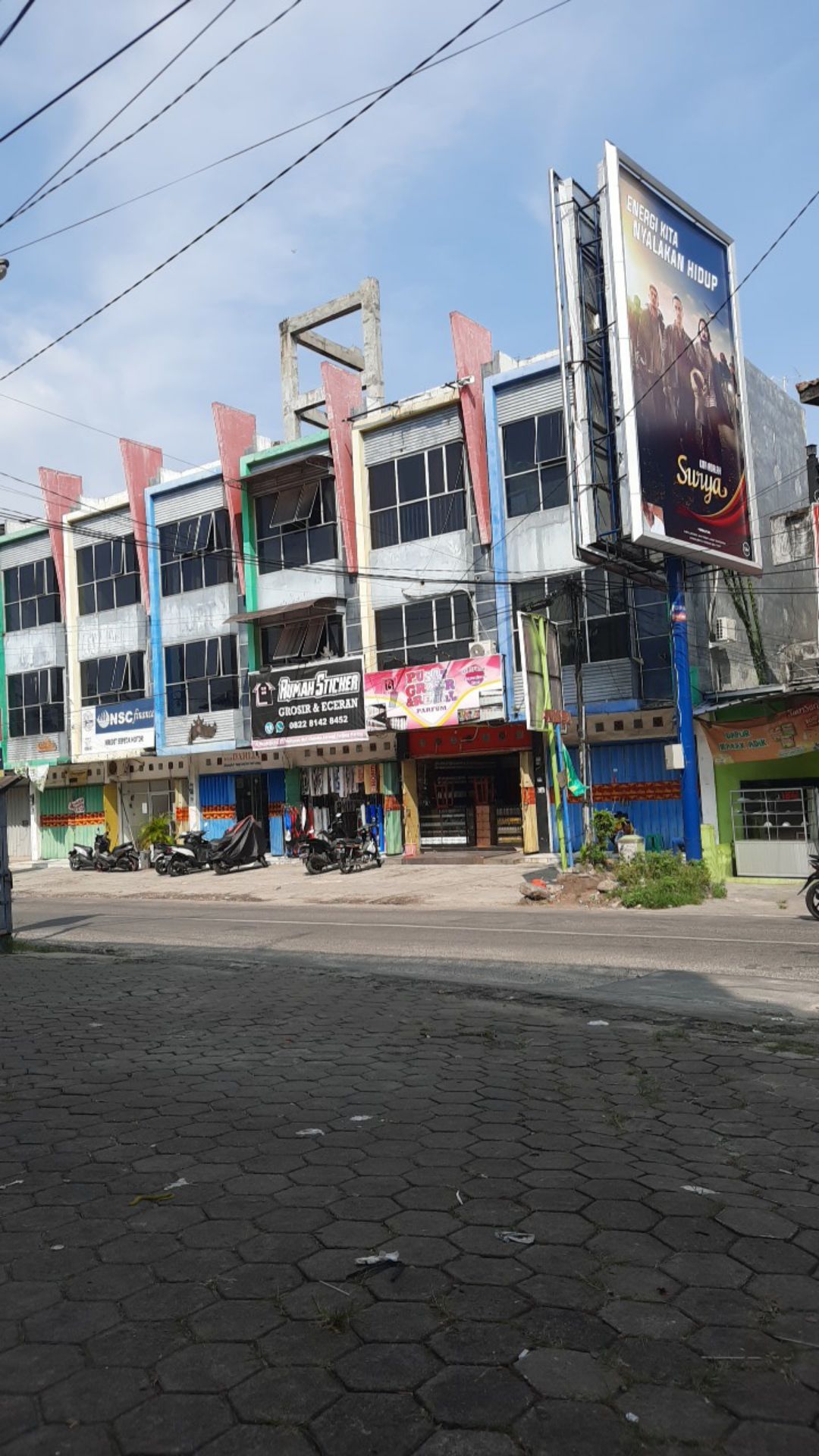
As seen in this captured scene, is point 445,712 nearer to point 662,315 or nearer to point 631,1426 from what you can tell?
point 662,315

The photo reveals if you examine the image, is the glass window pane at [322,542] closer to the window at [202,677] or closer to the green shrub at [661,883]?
the window at [202,677]

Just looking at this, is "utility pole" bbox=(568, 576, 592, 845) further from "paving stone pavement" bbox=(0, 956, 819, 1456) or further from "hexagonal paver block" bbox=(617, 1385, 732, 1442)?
"hexagonal paver block" bbox=(617, 1385, 732, 1442)

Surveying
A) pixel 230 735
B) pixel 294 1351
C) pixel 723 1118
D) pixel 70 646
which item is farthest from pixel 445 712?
pixel 294 1351

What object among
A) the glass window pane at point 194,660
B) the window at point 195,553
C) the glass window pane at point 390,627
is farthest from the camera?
the glass window pane at point 194,660

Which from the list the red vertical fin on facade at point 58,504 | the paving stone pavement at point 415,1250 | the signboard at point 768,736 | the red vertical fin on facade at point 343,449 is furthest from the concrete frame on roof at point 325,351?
the paving stone pavement at point 415,1250

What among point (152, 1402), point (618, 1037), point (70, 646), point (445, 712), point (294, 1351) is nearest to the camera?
point (152, 1402)

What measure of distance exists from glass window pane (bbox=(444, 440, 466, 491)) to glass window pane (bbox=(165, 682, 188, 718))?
1188 centimetres

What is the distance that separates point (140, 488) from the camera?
35.5m

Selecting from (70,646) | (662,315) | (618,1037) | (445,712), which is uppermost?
(662,315)

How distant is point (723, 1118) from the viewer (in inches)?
195

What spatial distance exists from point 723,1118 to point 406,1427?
2.89 meters

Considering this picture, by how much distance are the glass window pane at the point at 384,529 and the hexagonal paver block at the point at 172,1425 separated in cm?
2768

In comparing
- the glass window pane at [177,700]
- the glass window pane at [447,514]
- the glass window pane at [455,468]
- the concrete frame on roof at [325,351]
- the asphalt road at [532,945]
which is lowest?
the asphalt road at [532,945]

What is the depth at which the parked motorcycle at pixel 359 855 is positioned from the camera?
2689 centimetres
